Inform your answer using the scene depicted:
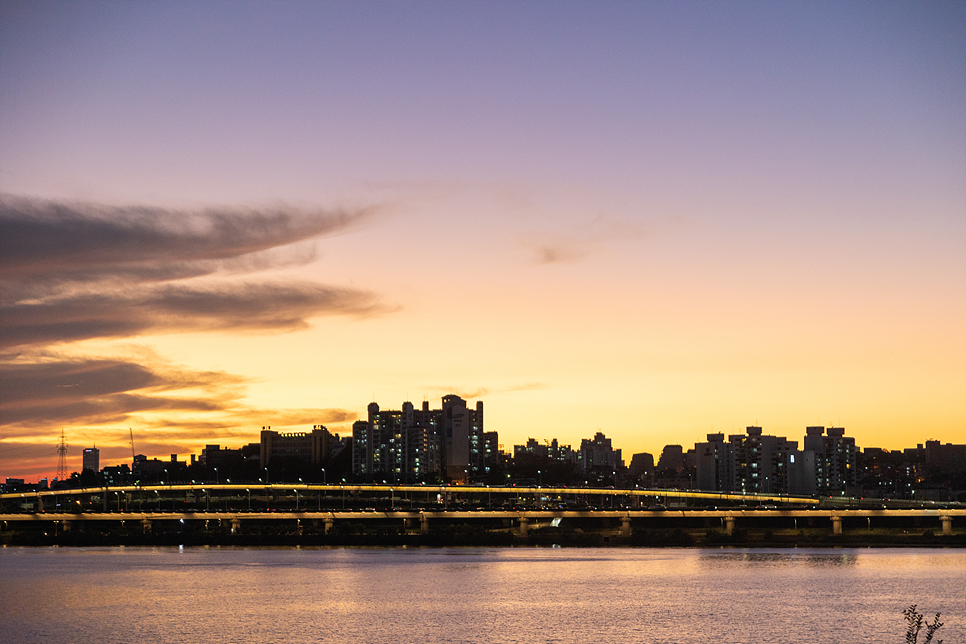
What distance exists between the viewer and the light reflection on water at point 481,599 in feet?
227

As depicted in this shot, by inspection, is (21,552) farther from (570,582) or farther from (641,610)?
(641,610)

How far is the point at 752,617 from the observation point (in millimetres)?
77062

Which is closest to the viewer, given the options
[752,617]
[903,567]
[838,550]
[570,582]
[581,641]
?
[581,641]

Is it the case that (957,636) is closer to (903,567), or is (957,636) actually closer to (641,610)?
(641,610)

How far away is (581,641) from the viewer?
65000mm

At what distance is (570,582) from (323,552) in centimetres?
7874

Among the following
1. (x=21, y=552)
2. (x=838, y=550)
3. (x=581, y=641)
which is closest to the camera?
(x=581, y=641)

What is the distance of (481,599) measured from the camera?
90.5m

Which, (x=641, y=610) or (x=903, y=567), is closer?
(x=641, y=610)

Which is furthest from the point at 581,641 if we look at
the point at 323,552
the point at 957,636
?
the point at 323,552

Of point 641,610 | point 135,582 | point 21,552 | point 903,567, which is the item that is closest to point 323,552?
point 21,552

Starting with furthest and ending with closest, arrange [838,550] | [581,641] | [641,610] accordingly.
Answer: [838,550], [641,610], [581,641]

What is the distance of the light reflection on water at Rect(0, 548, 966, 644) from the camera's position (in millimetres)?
69188

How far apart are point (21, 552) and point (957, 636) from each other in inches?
6571
